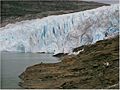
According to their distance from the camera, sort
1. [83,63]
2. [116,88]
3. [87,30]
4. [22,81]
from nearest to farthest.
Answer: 1. [116,88]
2. [22,81]
3. [83,63]
4. [87,30]

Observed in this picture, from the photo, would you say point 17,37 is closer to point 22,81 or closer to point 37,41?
point 37,41

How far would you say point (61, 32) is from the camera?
75.6 metres

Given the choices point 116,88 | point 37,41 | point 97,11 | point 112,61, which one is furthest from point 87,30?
point 116,88

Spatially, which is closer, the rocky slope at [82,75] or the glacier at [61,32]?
the rocky slope at [82,75]

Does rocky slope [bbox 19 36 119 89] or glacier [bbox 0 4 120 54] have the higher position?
glacier [bbox 0 4 120 54]

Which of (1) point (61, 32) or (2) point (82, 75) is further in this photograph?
(1) point (61, 32)

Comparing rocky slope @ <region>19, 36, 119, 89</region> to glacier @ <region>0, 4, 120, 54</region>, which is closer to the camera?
rocky slope @ <region>19, 36, 119, 89</region>

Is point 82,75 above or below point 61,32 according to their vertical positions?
below

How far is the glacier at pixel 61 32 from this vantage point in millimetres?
71750

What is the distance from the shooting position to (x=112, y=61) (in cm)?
3681

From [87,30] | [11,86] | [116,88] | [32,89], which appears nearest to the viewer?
[116,88]

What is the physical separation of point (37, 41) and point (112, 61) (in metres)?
39.8

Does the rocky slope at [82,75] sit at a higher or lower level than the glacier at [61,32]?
lower

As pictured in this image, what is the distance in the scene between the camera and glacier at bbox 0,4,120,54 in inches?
2825
